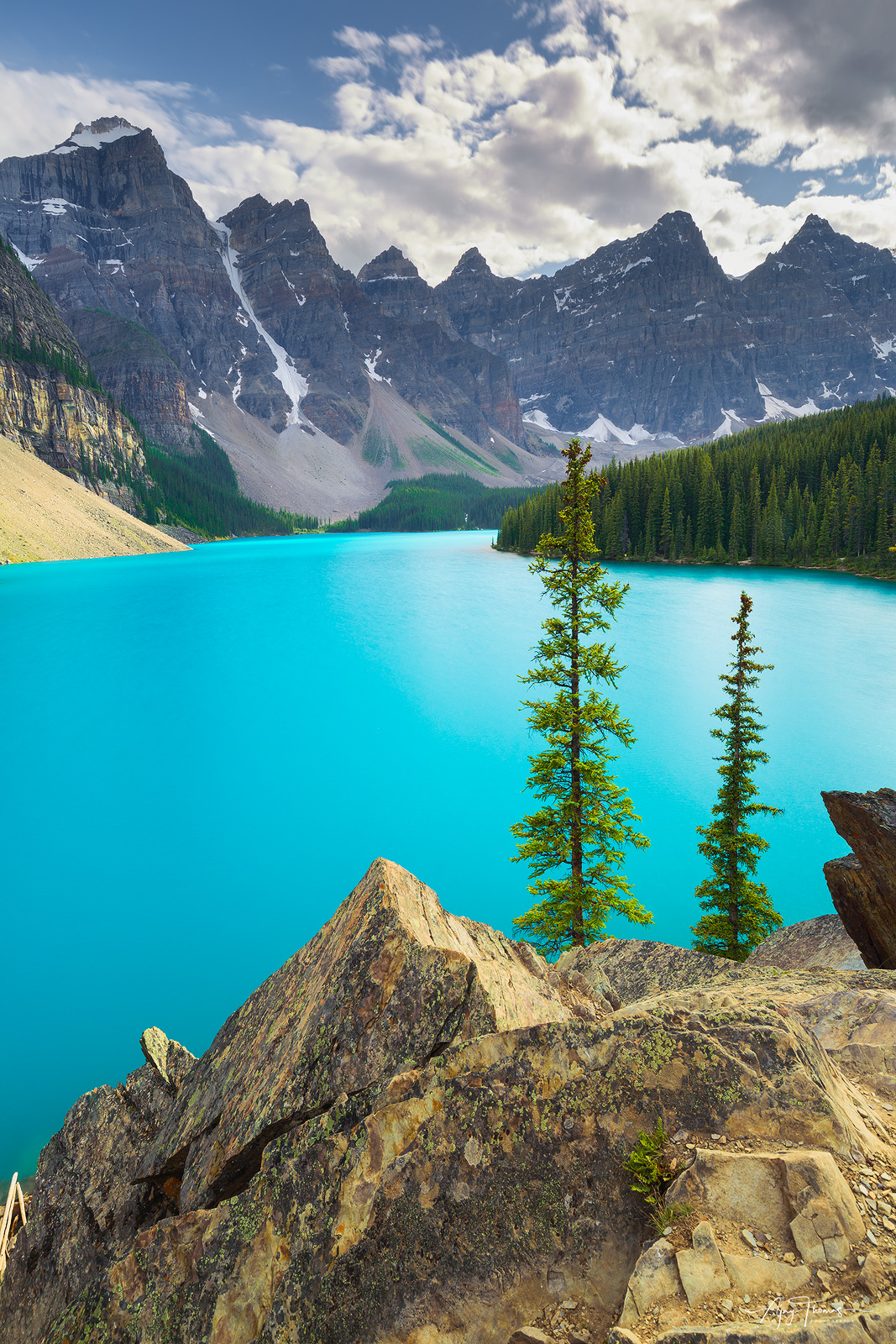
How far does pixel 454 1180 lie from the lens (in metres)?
4.00

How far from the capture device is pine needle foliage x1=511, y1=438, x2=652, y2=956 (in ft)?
46.7

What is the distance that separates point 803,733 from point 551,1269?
3027cm

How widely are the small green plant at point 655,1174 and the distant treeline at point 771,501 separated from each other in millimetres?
95336

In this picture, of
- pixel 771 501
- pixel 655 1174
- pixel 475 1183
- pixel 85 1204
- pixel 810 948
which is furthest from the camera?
pixel 771 501

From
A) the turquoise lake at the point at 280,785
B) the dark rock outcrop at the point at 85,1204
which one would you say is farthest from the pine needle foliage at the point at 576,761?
the dark rock outcrop at the point at 85,1204

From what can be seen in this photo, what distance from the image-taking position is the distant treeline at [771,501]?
88312 mm

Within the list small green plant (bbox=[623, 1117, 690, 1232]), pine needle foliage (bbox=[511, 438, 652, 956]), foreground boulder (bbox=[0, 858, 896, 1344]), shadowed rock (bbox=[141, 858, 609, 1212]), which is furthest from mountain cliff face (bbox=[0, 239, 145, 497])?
small green plant (bbox=[623, 1117, 690, 1232])

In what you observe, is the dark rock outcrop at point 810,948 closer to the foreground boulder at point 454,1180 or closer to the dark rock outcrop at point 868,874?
the dark rock outcrop at point 868,874

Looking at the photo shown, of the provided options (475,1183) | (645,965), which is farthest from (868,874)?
(475,1183)

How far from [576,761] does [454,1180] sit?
430 inches

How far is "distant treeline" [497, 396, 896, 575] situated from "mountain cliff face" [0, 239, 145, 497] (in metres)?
114

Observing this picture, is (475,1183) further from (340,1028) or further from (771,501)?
(771,501)

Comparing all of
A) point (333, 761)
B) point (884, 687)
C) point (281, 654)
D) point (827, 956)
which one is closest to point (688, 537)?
point (884, 687)

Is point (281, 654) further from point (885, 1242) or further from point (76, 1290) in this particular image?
point (885, 1242)
